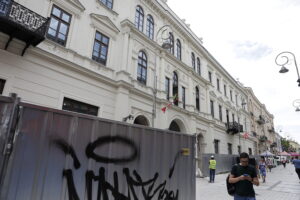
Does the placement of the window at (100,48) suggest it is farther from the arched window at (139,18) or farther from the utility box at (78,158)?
the utility box at (78,158)

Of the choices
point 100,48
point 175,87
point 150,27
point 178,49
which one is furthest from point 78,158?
point 178,49

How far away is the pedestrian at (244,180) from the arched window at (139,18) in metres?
13.8

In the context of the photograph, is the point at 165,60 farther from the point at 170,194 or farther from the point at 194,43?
the point at 170,194

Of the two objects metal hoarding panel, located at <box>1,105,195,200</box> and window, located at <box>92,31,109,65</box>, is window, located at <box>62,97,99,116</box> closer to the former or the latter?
window, located at <box>92,31,109,65</box>

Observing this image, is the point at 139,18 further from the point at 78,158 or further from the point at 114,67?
the point at 78,158

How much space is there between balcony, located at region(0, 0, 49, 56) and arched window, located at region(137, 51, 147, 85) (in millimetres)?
7343

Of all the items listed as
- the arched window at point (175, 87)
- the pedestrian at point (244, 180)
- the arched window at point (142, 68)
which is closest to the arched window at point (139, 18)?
the arched window at point (142, 68)

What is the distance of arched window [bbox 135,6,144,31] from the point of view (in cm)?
1551

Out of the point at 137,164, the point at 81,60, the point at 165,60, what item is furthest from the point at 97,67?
the point at 137,164

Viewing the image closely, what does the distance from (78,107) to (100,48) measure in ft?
14.2

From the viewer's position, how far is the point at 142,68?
14914 mm

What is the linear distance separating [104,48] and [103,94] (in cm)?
331

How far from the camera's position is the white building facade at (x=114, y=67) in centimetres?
910

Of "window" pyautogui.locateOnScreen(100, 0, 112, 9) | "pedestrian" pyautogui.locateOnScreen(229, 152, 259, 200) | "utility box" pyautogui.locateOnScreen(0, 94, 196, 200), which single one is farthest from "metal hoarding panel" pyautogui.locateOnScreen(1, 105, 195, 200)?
"window" pyautogui.locateOnScreen(100, 0, 112, 9)
